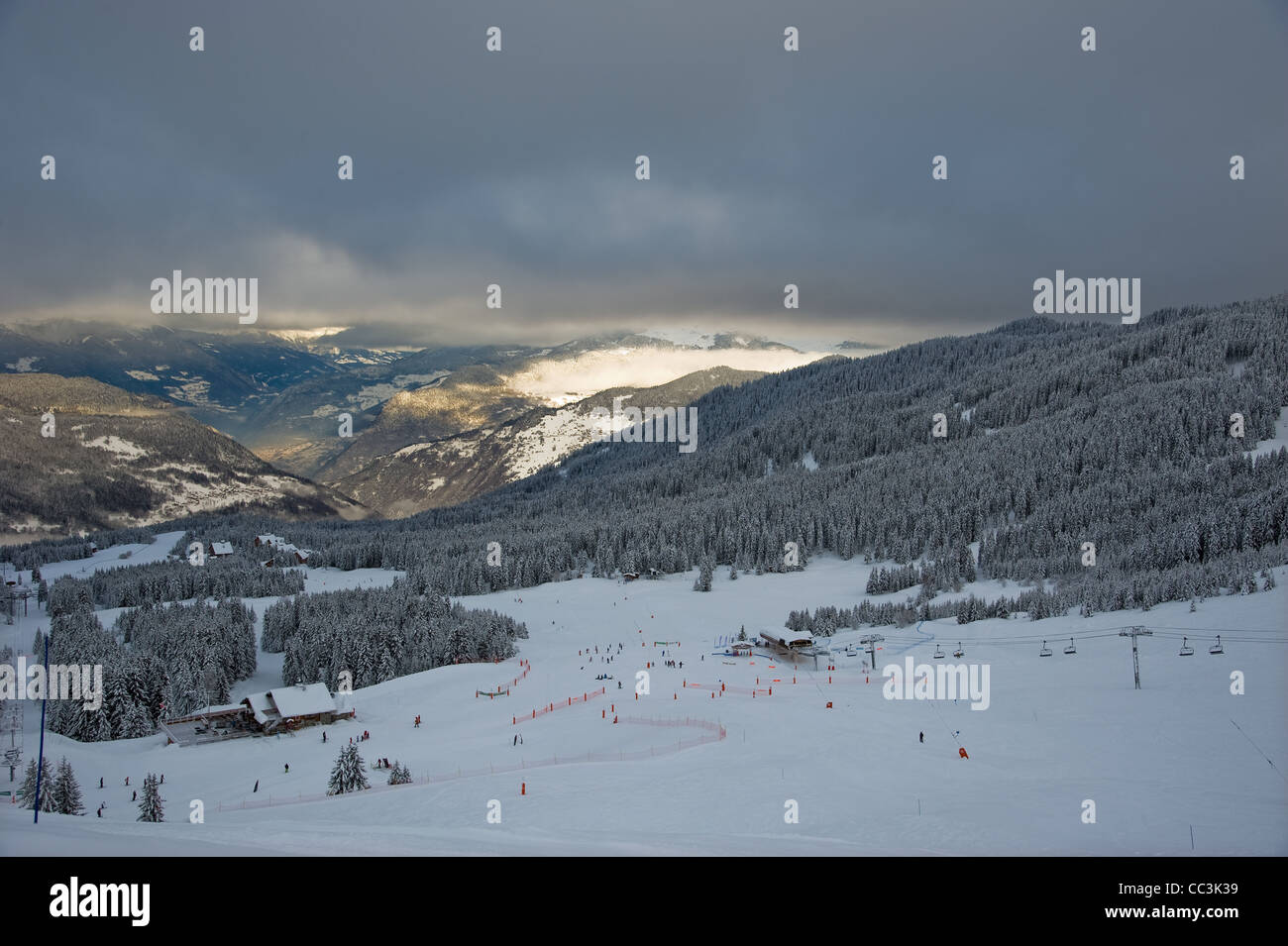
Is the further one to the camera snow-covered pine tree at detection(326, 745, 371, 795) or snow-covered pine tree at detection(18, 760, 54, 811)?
snow-covered pine tree at detection(326, 745, 371, 795)

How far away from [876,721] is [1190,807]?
19790 millimetres

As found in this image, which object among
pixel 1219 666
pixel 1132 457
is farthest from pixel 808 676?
pixel 1132 457

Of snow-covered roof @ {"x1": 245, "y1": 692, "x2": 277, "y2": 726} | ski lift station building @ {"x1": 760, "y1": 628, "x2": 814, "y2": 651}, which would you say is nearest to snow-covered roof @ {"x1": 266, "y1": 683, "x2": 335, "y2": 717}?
snow-covered roof @ {"x1": 245, "y1": 692, "x2": 277, "y2": 726}

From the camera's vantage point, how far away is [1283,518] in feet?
302

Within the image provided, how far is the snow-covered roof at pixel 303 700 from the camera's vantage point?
2424 inches

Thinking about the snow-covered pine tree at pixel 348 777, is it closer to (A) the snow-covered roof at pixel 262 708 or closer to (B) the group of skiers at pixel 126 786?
(B) the group of skiers at pixel 126 786

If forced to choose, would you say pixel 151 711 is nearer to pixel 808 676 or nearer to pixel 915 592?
pixel 808 676

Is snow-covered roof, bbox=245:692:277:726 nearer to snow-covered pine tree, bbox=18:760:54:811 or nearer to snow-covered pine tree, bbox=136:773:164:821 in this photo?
snow-covered pine tree, bbox=18:760:54:811

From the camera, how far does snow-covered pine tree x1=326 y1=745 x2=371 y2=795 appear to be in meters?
39.2

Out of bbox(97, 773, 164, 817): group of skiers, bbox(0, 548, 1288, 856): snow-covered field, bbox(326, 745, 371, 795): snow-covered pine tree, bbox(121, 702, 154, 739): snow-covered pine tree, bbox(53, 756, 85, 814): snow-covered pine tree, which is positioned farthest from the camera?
bbox(121, 702, 154, 739): snow-covered pine tree

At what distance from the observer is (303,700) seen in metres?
63.0

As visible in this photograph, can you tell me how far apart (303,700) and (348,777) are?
1046 inches

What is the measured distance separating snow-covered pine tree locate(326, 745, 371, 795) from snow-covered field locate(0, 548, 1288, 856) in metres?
1.78
